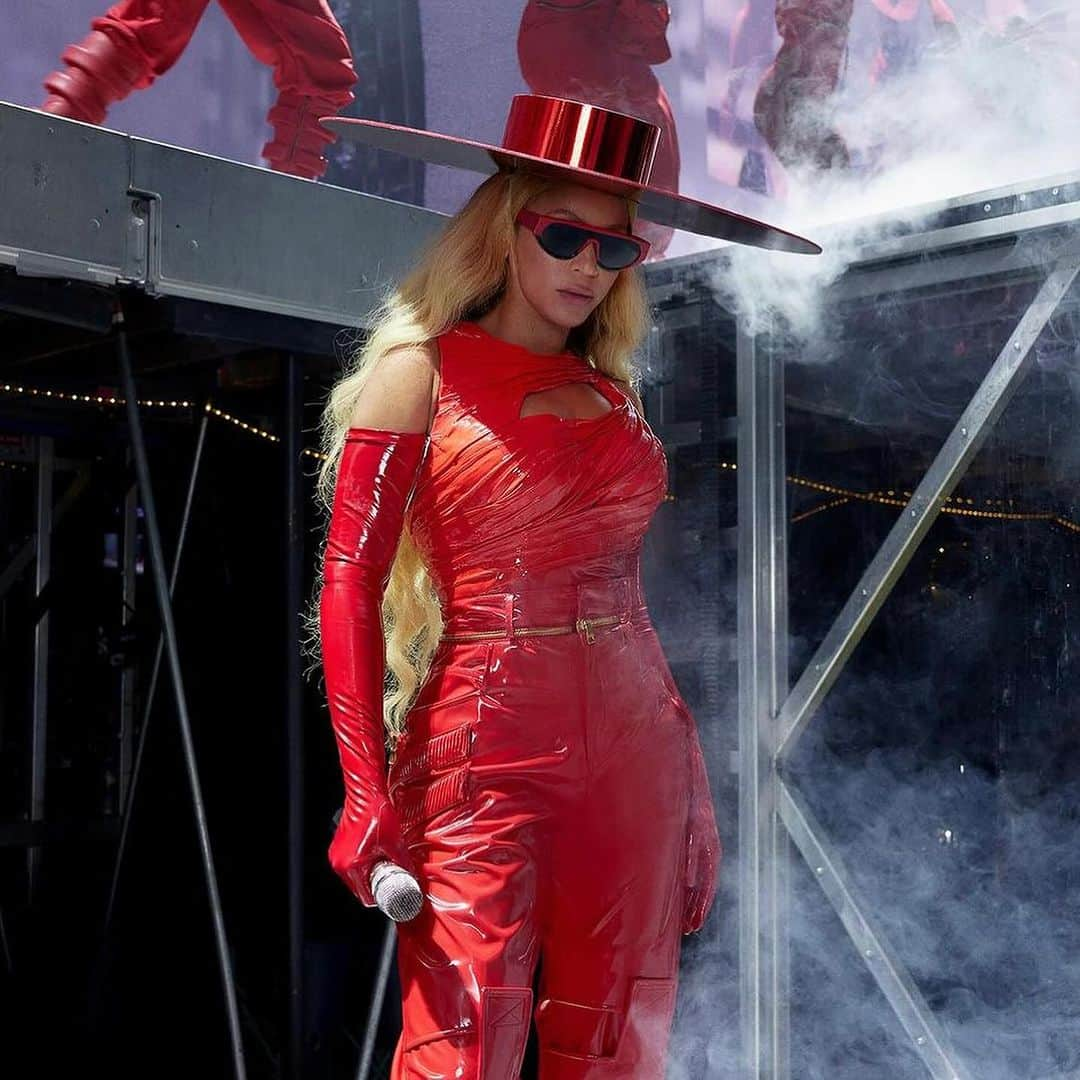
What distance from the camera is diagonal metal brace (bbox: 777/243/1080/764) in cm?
301

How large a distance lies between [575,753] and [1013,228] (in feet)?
5.20

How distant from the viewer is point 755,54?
12.6ft

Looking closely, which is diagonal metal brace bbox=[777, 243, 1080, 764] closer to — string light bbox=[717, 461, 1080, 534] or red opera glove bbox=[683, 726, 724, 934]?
string light bbox=[717, 461, 1080, 534]

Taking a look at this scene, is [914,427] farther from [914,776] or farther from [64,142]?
[64,142]

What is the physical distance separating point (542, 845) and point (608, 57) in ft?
7.93

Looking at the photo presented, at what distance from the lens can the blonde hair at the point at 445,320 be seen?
2188 mm

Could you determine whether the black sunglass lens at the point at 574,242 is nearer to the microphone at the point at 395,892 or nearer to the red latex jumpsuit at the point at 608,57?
the microphone at the point at 395,892

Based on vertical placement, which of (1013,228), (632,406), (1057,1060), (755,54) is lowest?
(1057,1060)

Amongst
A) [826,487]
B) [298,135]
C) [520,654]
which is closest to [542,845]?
[520,654]

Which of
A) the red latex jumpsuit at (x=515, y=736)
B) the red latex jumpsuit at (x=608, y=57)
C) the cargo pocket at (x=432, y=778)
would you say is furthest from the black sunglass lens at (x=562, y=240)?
the red latex jumpsuit at (x=608, y=57)

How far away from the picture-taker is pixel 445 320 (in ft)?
7.18

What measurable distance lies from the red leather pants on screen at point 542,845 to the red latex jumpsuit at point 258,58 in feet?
4.52

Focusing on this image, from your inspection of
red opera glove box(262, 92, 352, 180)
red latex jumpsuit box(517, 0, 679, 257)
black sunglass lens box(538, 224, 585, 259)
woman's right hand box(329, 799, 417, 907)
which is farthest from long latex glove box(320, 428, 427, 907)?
red latex jumpsuit box(517, 0, 679, 257)

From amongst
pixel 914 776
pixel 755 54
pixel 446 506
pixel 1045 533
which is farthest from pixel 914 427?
pixel 446 506
